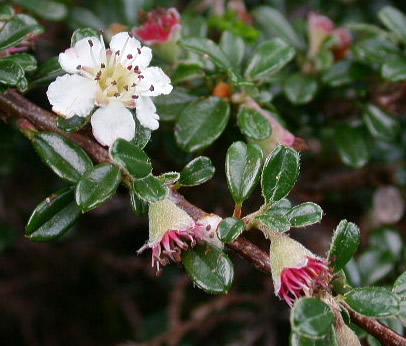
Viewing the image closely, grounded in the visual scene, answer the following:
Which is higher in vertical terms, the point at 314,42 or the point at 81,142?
the point at 81,142

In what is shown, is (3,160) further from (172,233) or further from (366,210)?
(366,210)

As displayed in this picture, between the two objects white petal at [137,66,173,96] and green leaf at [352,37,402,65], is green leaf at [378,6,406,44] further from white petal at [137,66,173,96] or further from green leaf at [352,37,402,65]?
white petal at [137,66,173,96]

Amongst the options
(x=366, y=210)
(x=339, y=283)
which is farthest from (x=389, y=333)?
(x=366, y=210)

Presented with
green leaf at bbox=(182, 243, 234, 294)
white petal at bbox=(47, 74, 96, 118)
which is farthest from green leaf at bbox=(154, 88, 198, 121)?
green leaf at bbox=(182, 243, 234, 294)

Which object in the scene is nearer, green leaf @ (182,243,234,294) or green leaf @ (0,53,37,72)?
green leaf @ (182,243,234,294)

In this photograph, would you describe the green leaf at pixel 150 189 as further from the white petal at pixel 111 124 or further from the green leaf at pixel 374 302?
the green leaf at pixel 374 302

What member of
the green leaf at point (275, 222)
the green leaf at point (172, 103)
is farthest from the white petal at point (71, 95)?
the green leaf at point (275, 222)
